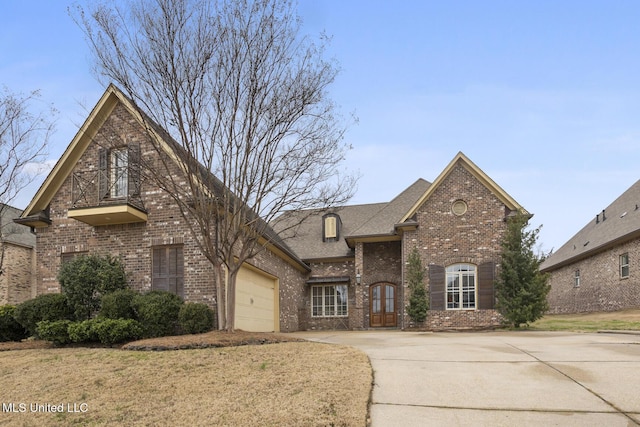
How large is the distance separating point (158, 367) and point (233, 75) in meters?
6.70

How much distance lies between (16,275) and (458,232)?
2142cm

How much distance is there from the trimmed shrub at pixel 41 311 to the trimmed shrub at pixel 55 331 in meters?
0.75

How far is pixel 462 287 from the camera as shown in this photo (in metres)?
20.4

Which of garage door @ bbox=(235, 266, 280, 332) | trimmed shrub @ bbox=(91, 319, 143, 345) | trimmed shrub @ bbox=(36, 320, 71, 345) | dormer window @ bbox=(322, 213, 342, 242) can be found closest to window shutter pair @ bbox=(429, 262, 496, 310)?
garage door @ bbox=(235, 266, 280, 332)

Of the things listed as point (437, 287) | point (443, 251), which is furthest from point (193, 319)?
point (443, 251)

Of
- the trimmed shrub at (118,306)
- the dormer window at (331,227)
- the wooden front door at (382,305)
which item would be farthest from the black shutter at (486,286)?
the trimmed shrub at (118,306)

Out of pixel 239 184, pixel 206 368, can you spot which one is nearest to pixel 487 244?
pixel 239 184

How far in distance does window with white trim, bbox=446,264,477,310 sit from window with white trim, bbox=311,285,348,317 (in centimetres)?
619

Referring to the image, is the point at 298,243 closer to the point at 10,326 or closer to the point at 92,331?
the point at 10,326

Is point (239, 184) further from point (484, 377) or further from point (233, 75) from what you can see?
point (484, 377)

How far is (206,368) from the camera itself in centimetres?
842

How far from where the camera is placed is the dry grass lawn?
238 inches

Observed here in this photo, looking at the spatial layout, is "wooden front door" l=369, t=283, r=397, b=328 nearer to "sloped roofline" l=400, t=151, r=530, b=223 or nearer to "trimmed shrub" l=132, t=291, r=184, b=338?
"sloped roofline" l=400, t=151, r=530, b=223

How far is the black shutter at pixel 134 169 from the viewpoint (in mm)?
13972
